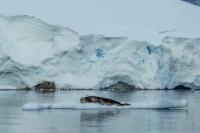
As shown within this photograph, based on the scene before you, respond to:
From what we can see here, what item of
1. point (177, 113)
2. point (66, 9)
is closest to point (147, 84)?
point (66, 9)

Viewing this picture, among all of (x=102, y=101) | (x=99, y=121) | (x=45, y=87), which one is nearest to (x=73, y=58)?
(x=45, y=87)

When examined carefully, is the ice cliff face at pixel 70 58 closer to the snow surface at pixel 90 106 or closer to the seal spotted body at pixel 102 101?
the seal spotted body at pixel 102 101

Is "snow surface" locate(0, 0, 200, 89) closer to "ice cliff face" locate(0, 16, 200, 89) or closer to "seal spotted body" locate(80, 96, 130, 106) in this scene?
"ice cliff face" locate(0, 16, 200, 89)

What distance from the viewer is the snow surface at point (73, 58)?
24406 millimetres

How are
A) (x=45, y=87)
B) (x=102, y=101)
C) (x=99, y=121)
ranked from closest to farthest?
(x=99, y=121), (x=102, y=101), (x=45, y=87)

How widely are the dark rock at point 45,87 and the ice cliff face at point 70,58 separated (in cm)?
18

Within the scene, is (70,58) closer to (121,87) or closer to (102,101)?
(121,87)

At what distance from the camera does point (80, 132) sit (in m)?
10.5

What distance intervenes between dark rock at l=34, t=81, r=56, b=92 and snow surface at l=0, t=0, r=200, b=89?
0.16 m

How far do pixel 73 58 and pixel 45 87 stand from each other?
1.42 metres

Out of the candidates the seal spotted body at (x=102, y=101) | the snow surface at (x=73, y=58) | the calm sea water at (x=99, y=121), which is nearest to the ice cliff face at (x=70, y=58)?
the snow surface at (x=73, y=58)

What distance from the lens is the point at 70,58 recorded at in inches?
981

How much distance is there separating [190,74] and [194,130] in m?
15.7

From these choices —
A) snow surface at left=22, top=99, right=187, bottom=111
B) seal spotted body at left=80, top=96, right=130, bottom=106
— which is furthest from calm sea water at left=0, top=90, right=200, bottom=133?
seal spotted body at left=80, top=96, right=130, bottom=106
